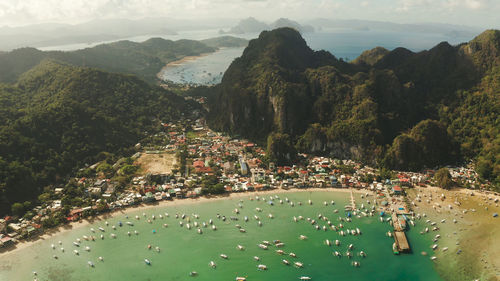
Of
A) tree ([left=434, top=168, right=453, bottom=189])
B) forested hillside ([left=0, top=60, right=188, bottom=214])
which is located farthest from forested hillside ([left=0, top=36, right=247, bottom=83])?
tree ([left=434, top=168, right=453, bottom=189])

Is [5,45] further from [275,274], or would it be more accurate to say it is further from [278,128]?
[275,274]

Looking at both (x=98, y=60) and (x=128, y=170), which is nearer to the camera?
(x=128, y=170)

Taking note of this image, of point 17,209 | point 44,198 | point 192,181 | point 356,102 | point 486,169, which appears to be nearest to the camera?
point 17,209

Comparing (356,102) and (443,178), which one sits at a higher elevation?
(356,102)

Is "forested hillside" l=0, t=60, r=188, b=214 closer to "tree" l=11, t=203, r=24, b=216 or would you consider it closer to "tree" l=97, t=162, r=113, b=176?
"tree" l=11, t=203, r=24, b=216

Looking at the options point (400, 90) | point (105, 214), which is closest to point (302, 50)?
point (400, 90)

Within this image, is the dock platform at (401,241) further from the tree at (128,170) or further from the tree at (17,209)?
the tree at (17,209)

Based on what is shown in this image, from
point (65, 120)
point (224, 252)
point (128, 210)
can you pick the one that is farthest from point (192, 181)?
point (65, 120)

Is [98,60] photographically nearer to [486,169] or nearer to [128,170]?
[128,170]
